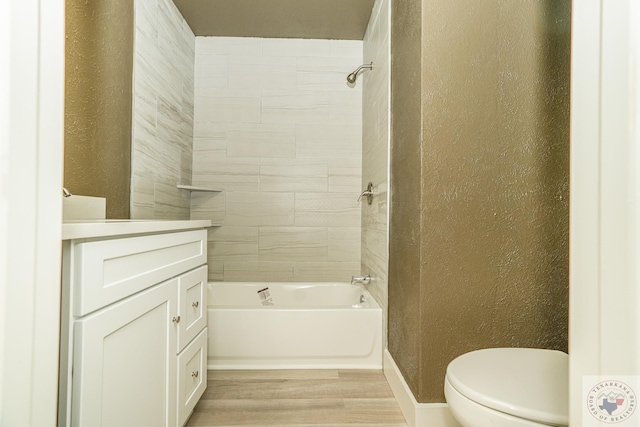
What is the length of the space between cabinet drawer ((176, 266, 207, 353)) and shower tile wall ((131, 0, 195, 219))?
68cm

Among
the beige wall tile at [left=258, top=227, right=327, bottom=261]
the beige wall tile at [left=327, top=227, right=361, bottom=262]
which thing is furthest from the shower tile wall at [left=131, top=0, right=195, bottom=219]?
the beige wall tile at [left=327, top=227, right=361, bottom=262]

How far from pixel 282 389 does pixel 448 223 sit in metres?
1.18

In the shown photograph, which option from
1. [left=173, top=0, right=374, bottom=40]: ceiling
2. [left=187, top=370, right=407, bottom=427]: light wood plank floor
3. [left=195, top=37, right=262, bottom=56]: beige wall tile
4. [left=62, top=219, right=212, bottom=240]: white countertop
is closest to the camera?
[left=62, top=219, right=212, bottom=240]: white countertop

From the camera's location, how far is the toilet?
868mm

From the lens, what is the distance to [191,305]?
1.44 m

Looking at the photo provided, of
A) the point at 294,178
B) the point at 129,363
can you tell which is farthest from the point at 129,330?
the point at 294,178

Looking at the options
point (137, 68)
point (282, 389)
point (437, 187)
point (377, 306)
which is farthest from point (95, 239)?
point (377, 306)

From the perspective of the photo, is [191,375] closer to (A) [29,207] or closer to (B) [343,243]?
(A) [29,207]

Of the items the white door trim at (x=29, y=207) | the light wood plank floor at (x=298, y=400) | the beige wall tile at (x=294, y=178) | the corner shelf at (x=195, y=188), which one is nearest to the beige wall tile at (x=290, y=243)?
the beige wall tile at (x=294, y=178)

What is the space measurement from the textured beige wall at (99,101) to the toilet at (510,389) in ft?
5.07

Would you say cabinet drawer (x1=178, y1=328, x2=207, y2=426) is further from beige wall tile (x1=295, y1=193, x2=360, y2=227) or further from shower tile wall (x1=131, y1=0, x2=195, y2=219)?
beige wall tile (x1=295, y1=193, x2=360, y2=227)

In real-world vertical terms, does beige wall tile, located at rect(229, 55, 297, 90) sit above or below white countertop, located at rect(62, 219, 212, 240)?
above

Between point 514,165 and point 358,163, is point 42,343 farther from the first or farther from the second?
point 358,163

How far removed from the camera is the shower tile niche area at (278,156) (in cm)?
289
